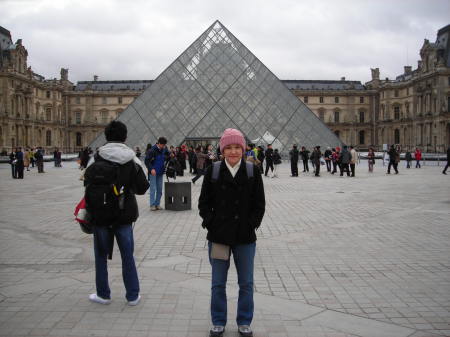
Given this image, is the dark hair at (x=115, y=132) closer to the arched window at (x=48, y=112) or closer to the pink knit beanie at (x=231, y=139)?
the pink knit beanie at (x=231, y=139)

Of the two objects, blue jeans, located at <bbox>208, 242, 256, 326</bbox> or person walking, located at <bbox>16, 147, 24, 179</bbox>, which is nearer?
blue jeans, located at <bbox>208, 242, 256, 326</bbox>

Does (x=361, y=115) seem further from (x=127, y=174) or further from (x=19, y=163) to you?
(x=127, y=174)

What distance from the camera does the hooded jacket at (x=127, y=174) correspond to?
140 inches

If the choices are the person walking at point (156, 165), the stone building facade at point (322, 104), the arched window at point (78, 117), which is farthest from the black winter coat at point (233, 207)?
the arched window at point (78, 117)

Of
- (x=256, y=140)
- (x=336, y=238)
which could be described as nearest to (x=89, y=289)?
(x=336, y=238)

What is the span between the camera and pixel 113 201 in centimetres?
352

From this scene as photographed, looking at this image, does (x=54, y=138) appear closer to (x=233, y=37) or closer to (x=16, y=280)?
(x=233, y=37)

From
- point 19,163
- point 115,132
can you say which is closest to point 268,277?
point 115,132

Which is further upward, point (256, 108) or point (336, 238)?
point (256, 108)

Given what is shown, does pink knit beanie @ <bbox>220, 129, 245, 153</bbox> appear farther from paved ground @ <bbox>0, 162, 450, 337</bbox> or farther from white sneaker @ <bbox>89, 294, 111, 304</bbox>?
white sneaker @ <bbox>89, 294, 111, 304</bbox>

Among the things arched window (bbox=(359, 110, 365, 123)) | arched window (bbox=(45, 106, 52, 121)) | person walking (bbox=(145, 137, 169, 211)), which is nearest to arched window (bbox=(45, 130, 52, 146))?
arched window (bbox=(45, 106, 52, 121))

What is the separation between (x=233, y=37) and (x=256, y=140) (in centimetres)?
656

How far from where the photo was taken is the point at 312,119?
25.8 meters

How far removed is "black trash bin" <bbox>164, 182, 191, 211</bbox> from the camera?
878 cm
